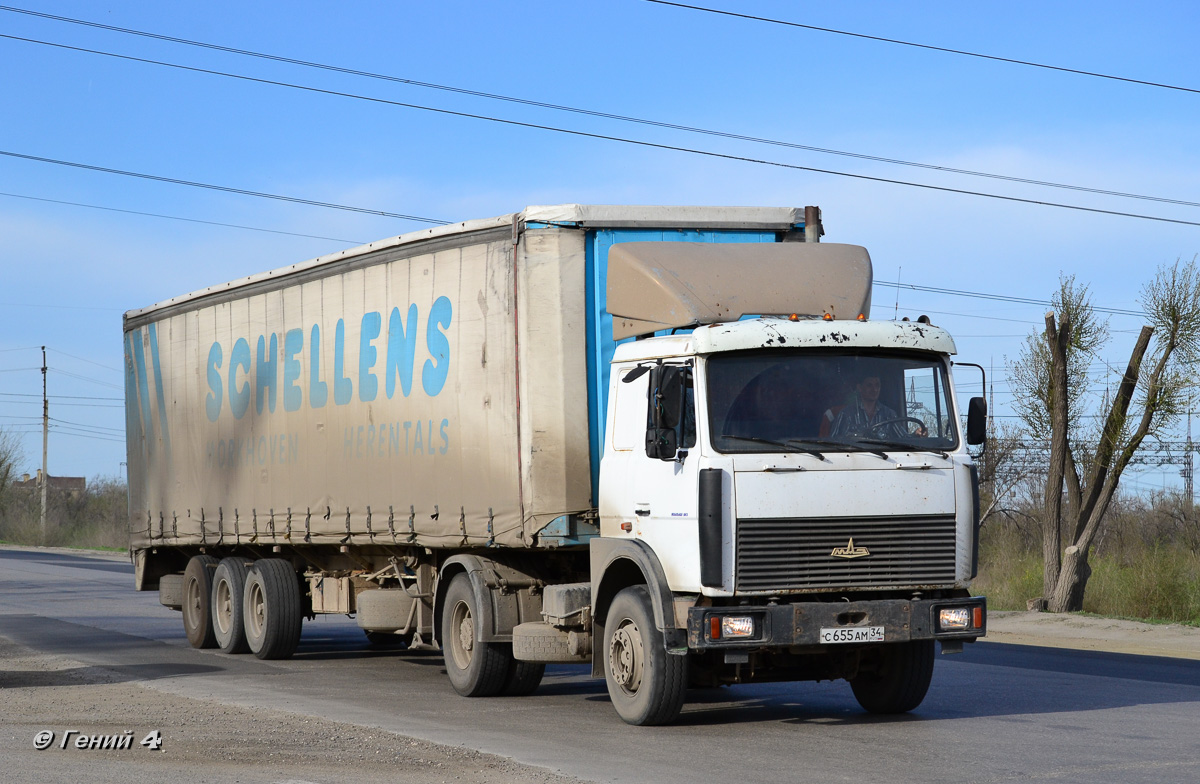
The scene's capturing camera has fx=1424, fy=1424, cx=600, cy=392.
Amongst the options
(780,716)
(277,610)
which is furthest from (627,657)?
(277,610)

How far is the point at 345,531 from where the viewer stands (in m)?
13.9

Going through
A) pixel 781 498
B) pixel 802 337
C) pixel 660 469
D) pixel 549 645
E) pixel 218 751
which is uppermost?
pixel 802 337

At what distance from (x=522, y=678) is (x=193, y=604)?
6.82m

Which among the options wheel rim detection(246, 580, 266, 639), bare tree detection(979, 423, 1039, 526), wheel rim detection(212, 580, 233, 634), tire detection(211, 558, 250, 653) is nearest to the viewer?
wheel rim detection(246, 580, 266, 639)

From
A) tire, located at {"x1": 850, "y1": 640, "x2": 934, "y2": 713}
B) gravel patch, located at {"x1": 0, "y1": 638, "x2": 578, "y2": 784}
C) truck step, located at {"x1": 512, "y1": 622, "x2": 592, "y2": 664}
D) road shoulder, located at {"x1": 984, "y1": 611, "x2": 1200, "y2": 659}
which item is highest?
truck step, located at {"x1": 512, "y1": 622, "x2": 592, "y2": 664}

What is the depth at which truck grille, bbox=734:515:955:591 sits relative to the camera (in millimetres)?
9266

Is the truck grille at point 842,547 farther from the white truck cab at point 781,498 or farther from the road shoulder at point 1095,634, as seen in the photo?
the road shoulder at point 1095,634

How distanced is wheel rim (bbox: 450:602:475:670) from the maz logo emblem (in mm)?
3803

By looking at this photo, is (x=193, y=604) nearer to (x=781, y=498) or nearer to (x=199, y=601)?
(x=199, y=601)

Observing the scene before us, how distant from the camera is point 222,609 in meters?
16.8

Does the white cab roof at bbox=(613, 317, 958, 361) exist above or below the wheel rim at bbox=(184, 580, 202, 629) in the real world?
above

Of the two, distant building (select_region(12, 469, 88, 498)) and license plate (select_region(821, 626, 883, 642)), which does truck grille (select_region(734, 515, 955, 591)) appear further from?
distant building (select_region(12, 469, 88, 498))

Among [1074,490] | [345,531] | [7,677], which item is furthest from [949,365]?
[1074,490]

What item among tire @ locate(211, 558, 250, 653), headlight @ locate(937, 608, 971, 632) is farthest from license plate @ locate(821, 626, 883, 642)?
tire @ locate(211, 558, 250, 653)
